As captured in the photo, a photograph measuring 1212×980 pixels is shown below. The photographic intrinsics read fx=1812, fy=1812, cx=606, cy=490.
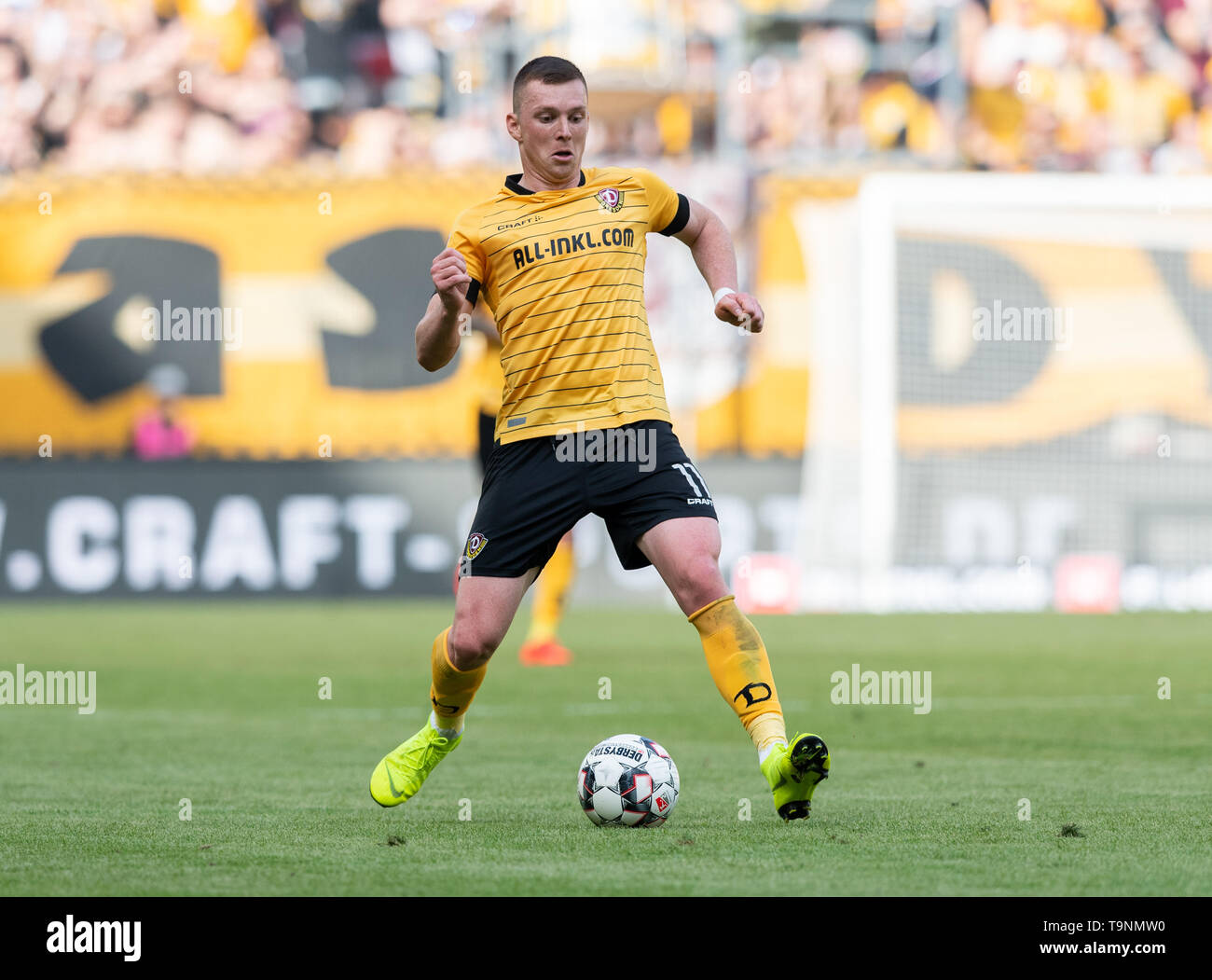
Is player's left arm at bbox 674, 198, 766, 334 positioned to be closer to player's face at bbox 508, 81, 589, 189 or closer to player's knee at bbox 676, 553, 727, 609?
player's face at bbox 508, 81, 589, 189

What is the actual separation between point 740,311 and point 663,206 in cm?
58

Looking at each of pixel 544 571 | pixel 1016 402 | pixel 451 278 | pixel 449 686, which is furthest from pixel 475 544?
pixel 1016 402

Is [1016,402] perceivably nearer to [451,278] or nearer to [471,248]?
[471,248]

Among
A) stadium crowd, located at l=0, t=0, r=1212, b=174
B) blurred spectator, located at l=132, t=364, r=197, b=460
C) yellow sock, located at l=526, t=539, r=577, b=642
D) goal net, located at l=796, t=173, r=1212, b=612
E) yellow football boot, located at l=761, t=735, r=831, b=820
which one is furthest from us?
stadium crowd, located at l=0, t=0, r=1212, b=174

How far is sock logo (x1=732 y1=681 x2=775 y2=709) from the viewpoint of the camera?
538cm

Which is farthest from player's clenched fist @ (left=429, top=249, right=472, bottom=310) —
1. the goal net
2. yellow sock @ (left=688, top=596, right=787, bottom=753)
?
the goal net

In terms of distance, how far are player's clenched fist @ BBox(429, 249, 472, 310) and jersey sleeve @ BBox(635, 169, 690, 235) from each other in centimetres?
74

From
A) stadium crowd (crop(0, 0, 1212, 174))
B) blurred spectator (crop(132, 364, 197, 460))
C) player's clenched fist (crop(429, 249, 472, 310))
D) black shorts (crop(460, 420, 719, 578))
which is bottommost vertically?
black shorts (crop(460, 420, 719, 578))

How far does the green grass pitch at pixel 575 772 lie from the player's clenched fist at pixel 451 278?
5.07ft

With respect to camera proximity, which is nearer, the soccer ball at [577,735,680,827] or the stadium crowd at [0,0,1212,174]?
the soccer ball at [577,735,680,827]

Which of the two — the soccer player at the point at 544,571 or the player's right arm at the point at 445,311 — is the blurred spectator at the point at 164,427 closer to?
the soccer player at the point at 544,571

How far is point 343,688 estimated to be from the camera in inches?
410

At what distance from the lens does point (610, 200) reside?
5637 millimetres
